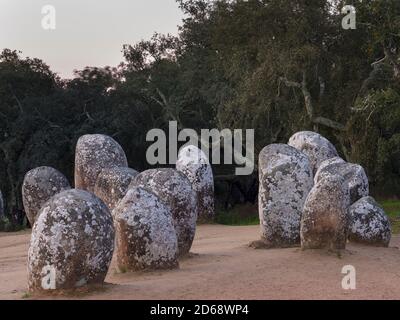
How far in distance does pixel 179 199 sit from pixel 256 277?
124 inches

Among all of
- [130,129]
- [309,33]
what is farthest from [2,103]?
[309,33]

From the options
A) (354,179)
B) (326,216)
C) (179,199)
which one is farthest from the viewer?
(354,179)

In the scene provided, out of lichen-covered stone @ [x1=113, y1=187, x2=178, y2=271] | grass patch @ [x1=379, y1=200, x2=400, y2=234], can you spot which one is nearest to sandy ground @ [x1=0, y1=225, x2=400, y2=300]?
lichen-covered stone @ [x1=113, y1=187, x2=178, y2=271]

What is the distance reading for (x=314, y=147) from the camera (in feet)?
56.4

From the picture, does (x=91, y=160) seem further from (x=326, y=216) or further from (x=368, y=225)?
(x=326, y=216)

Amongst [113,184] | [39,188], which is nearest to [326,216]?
[113,184]

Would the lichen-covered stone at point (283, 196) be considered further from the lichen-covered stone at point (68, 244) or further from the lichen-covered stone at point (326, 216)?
the lichen-covered stone at point (68, 244)

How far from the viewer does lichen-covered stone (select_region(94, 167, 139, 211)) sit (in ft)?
50.3

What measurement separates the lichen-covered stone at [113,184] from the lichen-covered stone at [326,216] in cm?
524

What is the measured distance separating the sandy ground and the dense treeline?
28.3ft

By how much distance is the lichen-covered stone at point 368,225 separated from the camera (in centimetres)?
1232

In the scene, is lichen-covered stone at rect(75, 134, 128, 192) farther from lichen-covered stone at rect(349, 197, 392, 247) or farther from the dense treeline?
the dense treeline

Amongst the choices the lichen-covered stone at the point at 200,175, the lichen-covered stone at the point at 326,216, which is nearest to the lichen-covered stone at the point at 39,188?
the lichen-covered stone at the point at 200,175

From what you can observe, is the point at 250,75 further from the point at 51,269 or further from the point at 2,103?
the point at 51,269
